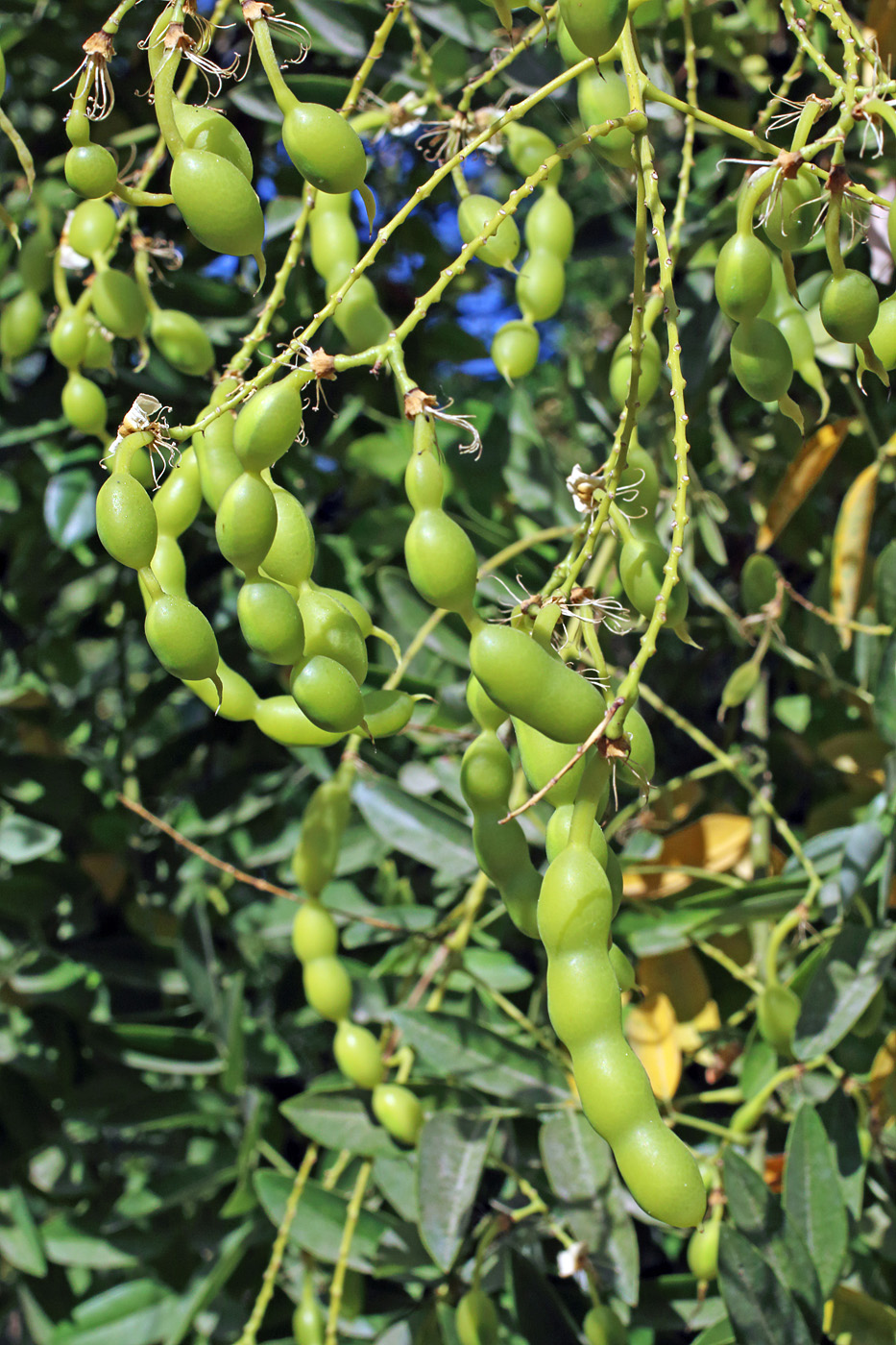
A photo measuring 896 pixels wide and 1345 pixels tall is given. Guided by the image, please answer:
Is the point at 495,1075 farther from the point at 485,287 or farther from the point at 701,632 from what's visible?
the point at 485,287

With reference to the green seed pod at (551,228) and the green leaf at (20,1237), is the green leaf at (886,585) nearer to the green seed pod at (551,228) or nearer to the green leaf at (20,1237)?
the green seed pod at (551,228)

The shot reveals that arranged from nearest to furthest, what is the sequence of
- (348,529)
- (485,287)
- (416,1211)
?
(416,1211)
(348,529)
(485,287)

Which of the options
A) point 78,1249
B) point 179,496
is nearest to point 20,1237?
point 78,1249

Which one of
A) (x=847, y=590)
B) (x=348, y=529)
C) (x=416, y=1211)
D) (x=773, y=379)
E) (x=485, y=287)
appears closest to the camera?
(x=773, y=379)

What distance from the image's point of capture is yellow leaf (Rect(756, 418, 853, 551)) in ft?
3.13

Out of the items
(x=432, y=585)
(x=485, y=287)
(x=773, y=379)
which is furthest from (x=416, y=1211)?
(x=485, y=287)

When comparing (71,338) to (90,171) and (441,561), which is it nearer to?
(90,171)

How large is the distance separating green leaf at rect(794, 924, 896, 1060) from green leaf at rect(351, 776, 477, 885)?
0.28 metres

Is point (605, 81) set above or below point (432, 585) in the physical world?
above

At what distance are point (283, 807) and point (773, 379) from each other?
2.36 feet

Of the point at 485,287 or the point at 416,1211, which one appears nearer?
the point at 416,1211

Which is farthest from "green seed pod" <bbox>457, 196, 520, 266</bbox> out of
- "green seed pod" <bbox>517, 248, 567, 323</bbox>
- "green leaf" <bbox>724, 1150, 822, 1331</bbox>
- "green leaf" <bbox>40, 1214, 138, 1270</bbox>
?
"green leaf" <bbox>40, 1214, 138, 1270</bbox>

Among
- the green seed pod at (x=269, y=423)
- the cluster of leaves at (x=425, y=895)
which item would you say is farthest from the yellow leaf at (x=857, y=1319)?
the green seed pod at (x=269, y=423)

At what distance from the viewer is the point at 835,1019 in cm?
78
